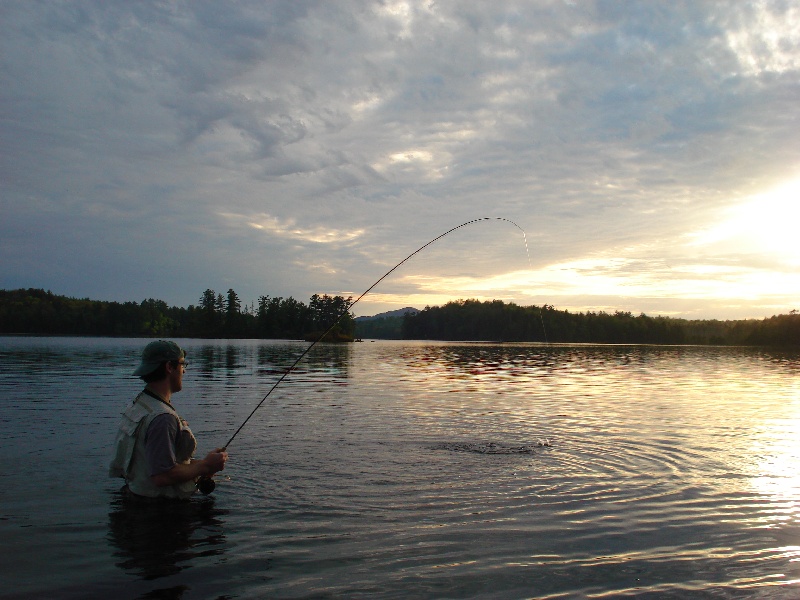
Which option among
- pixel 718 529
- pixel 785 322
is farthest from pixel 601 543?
pixel 785 322

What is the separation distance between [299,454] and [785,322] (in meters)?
173

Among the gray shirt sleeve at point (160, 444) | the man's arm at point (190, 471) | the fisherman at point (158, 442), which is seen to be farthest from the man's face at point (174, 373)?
the man's arm at point (190, 471)

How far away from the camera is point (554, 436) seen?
15.6 m

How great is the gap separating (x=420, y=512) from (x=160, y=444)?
3.56 metres

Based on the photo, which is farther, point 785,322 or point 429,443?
point 785,322

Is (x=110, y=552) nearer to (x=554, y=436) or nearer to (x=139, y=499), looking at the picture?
(x=139, y=499)

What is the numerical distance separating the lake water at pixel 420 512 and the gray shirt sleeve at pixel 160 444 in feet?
3.00

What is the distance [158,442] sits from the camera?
7137mm

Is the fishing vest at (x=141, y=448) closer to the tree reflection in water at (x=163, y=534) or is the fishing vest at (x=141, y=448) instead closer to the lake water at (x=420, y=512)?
the tree reflection in water at (x=163, y=534)

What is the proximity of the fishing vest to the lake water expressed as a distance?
487 millimetres

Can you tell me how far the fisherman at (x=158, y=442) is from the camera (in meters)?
7.16

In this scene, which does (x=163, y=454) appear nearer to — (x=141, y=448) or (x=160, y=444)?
(x=160, y=444)

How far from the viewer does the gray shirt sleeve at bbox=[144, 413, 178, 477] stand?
281 inches

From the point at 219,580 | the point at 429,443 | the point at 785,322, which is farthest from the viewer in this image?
the point at 785,322
